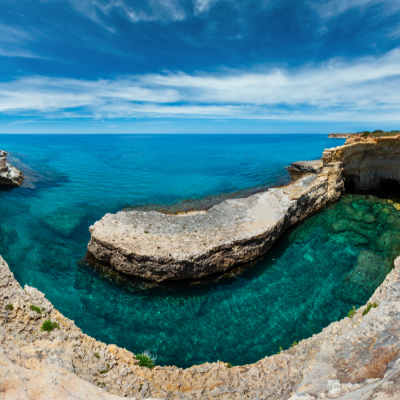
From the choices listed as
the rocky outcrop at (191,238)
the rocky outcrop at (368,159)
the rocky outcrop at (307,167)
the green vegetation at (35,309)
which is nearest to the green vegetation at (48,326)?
the green vegetation at (35,309)

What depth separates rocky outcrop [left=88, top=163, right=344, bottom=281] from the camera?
39.5 ft

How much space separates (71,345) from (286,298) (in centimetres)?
911

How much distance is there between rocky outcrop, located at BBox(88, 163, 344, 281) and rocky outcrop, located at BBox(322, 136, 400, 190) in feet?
26.9

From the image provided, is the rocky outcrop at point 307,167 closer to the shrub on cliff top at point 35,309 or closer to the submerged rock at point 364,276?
the submerged rock at point 364,276

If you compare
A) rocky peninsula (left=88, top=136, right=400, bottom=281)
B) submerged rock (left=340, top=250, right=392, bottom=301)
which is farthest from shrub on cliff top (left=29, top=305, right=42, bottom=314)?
submerged rock (left=340, top=250, right=392, bottom=301)

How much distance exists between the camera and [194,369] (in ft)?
23.0

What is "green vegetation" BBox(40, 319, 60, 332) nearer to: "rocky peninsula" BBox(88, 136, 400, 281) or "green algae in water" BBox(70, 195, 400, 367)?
"green algae in water" BBox(70, 195, 400, 367)

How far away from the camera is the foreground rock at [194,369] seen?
4.37 meters

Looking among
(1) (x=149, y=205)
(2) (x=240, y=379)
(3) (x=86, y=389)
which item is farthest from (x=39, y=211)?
(2) (x=240, y=379)

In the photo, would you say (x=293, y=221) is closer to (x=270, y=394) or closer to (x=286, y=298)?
(x=286, y=298)

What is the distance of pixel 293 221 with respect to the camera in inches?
699

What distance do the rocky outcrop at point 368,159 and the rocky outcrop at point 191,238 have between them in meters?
8.20

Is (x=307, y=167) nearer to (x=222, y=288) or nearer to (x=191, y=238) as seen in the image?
(x=191, y=238)

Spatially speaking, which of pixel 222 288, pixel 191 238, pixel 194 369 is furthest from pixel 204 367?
pixel 191 238
